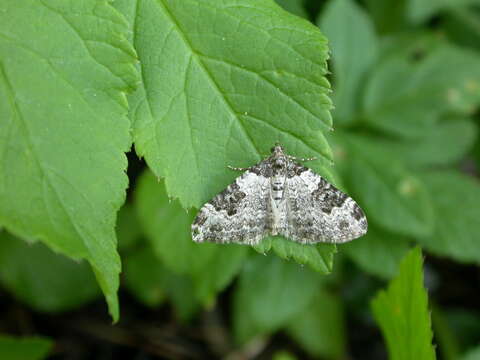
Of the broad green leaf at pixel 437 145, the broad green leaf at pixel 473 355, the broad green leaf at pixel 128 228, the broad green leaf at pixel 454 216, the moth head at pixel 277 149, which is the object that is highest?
the moth head at pixel 277 149

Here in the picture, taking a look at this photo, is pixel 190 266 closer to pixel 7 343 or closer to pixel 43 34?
pixel 7 343

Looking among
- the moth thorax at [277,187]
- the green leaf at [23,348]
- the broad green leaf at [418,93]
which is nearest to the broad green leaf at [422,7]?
the broad green leaf at [418,93]

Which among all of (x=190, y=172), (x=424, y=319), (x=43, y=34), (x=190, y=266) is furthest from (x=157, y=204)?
(x=424, y=319)

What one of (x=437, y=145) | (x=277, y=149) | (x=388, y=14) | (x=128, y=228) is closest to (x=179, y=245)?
(x=128, y=228)

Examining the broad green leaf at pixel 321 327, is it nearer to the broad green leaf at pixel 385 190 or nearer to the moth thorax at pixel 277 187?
the broad green leaf at pixel 385 190

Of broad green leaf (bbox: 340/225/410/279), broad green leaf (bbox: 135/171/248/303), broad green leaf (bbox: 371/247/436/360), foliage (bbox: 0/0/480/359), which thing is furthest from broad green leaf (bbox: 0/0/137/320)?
broad green leaf (bbox: 340/225/410/279)

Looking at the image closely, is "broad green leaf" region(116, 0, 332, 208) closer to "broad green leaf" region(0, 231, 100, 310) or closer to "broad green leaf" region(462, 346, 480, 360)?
"broad green leaf" region(462, 346, 480, 360)
